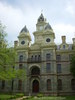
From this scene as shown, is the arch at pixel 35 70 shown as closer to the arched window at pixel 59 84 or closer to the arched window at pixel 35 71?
the arched window at pixel 35 71

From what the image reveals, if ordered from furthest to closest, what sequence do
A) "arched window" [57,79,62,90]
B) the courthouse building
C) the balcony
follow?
1. the balcony
2. "arched window" [57,79,62,90]
3. the courthouse building

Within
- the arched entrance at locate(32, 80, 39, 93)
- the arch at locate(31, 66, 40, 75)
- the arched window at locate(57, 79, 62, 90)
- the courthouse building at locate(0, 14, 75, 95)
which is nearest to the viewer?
the courthouse building at locate(0, 14, 75, 95)

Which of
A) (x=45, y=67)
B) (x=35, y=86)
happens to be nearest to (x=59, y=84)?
(x=45, y=67)

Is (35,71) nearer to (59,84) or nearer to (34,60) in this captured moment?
(34,60)

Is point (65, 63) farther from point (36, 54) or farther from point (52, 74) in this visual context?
point (36, 54)

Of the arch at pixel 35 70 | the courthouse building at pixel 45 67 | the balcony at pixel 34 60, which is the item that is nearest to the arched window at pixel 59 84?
the courthouse building at pixel 45 67

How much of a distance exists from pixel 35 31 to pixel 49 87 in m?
18.6

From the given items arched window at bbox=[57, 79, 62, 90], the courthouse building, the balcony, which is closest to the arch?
the courthouse building

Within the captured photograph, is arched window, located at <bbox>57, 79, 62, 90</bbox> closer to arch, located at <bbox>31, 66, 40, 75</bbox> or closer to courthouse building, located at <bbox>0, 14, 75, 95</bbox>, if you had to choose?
courthouse building, located at <bbox>0, 14, 75, 95</bbox>

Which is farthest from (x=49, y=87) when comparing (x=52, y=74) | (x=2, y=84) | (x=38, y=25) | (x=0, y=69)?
(x=38, y=25)

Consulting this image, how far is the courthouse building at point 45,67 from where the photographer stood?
4047 centimetres

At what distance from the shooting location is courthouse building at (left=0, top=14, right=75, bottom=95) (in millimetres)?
40469

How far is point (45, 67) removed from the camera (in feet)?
135

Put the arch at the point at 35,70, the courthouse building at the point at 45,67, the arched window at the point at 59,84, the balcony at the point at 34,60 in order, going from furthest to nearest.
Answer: the arch at the point at 35,70 → the balcony at the point at 34,60 → the arched window at the point at 59,84 → the courthouse building at the point at 45,67
